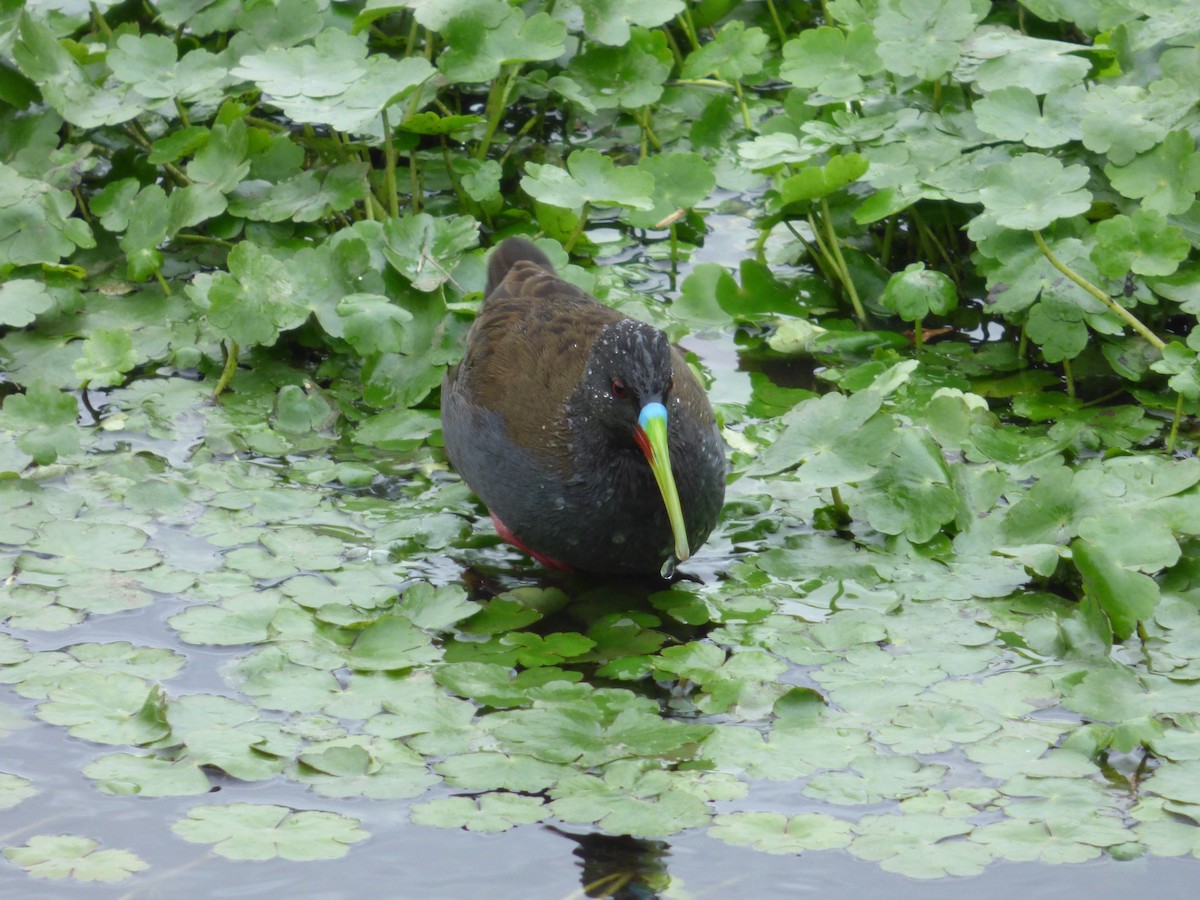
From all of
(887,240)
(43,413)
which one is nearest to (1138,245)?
(887,240)

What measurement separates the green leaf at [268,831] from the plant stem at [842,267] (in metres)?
3.24

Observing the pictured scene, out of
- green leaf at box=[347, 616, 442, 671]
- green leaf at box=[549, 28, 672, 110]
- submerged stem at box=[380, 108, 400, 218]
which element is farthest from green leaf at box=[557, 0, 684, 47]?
green leaf at box=[347, 616, 442, 671]

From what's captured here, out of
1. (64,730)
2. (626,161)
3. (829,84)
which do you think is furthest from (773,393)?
(64,730)

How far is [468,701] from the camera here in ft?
12.7

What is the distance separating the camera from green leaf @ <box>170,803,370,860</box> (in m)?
3.33

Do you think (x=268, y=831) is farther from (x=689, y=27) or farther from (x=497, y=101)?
(x=689, y=27)

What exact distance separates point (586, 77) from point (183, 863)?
13.8 ft

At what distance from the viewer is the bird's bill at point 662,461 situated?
4.03 metres

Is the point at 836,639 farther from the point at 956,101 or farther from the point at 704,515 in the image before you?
the point at 956,101

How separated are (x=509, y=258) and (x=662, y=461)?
1.58 metres

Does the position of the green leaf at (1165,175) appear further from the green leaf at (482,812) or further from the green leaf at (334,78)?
the green leaf at (482,812)

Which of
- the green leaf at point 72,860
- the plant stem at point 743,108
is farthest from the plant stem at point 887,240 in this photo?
the green leaf at point 72,860

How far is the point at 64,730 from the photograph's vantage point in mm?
3758

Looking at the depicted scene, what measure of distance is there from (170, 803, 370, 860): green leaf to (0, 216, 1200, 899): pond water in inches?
0.5
